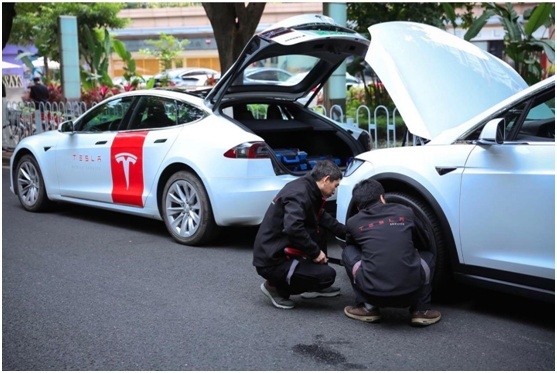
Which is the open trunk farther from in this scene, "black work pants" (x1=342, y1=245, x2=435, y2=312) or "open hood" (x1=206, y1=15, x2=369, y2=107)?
"black work pants" (x1=342, y1=245, x2=435, y2=312)

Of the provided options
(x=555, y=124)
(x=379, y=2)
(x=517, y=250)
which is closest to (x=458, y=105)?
(x=555, y=124)

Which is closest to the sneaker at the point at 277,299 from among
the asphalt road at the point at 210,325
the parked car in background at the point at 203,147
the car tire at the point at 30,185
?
the asphalt road at the point at 210,325

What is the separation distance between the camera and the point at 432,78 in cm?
617

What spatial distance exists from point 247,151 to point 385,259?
98.1 inches

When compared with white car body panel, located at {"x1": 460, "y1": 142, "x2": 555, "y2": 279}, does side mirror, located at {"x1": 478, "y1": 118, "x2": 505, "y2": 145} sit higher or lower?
higher

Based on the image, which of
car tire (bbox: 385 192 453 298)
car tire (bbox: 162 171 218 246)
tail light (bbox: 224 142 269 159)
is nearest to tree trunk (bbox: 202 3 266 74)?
car tire (bbox: 162 171 218 246)

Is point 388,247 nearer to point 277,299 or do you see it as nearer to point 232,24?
point 277,299

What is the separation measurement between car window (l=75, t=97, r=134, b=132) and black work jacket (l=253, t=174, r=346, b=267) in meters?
3.40

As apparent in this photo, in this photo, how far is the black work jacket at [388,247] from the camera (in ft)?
15.8

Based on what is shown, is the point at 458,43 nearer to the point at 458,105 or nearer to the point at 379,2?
the point at 458,105

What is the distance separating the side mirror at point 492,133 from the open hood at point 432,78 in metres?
0.92

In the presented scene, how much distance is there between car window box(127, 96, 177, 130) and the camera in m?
7.75

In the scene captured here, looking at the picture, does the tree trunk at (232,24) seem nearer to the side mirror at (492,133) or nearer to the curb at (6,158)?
the curb at (6,158)

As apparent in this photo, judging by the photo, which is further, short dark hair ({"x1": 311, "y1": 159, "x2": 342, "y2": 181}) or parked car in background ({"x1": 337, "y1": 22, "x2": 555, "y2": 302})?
short dark hair ({"x1": 311, "y1": 159, "x2": 342, "y2": 181})
